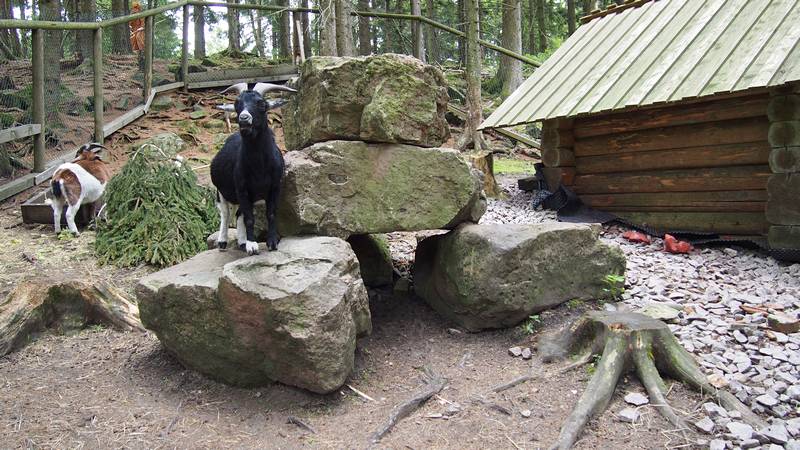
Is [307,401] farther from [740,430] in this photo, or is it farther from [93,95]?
[93,95]

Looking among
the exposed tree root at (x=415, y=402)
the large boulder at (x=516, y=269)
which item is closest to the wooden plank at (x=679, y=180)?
the large boulder at (x=516, y=269)

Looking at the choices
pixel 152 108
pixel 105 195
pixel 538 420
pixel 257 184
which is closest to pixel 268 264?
pixel 257 184

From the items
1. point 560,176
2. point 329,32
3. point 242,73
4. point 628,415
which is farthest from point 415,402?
point 242,73

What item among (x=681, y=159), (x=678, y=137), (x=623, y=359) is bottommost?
(x=623, y=359)

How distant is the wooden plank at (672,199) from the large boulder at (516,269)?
88.2 inches

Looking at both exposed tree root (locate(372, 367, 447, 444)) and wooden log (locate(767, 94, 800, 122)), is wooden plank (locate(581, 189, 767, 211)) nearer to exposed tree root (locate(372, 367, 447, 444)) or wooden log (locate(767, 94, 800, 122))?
wooden log (locate(767, 94, 800, 122))

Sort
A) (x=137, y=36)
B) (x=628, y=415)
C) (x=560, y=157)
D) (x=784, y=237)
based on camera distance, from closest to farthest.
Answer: (x=628, y=415) < (x=784, y=237) < (x=560, y=157) < (x=137, y=36)

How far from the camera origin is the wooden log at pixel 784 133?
5.72m

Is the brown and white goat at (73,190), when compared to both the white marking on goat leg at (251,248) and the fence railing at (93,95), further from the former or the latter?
the white marking on goat leg at (251,248)

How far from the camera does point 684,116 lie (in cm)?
690

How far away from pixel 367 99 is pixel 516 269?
2.03 metres

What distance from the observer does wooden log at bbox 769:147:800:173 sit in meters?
5.73

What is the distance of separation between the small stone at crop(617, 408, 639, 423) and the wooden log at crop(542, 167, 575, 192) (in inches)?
212

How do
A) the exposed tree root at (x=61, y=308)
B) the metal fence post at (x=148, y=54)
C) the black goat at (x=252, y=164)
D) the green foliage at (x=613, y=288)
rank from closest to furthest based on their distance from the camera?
the black goat at (x=252, y=164), the exposed tree root at (x=61, y=308), the green foliage at (x=613, y=288), the metal fence post at (x=148, y=54)
